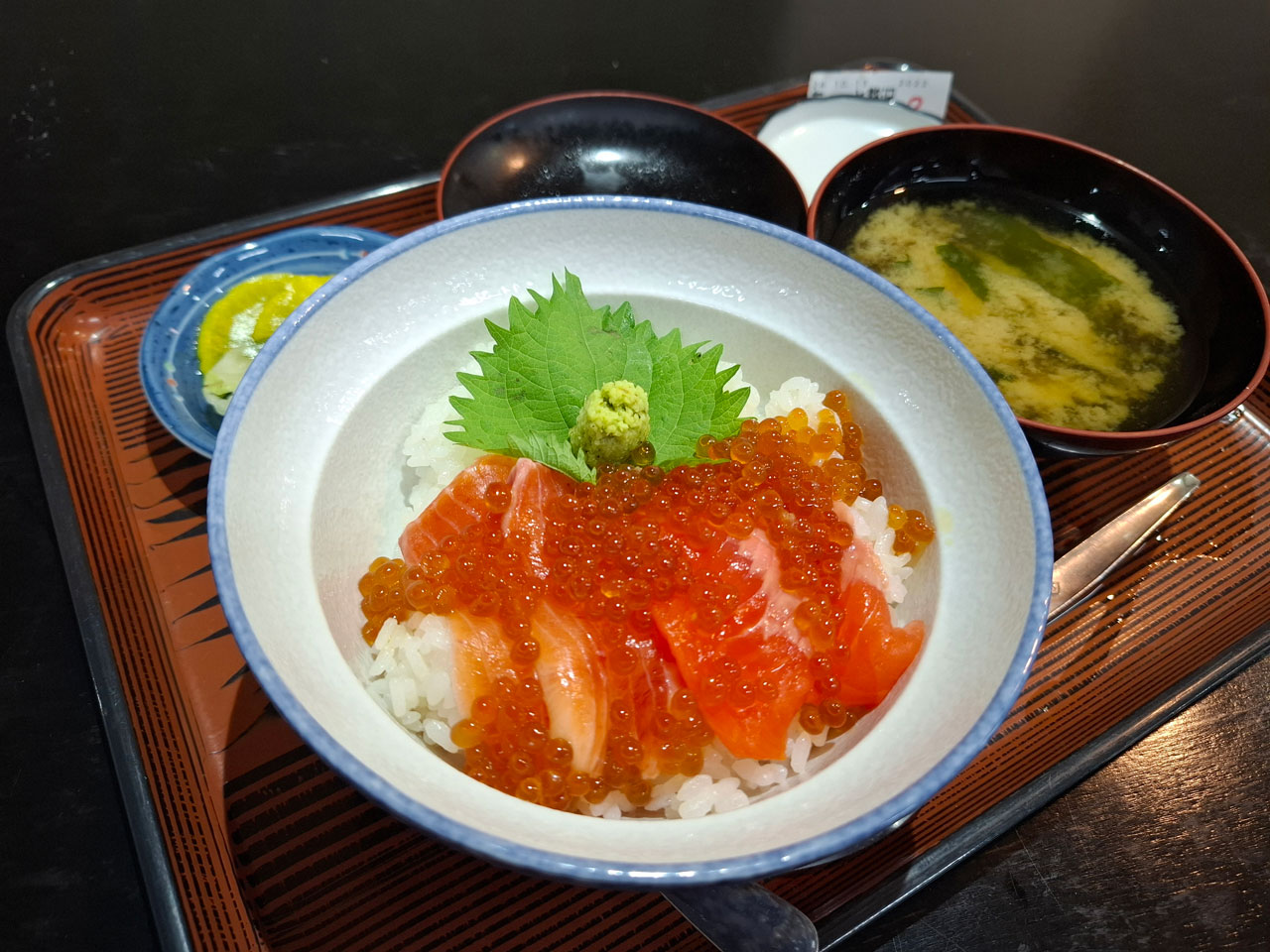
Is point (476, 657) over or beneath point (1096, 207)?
beneath

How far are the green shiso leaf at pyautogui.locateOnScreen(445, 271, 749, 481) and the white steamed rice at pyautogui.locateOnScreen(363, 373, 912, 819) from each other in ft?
1.24

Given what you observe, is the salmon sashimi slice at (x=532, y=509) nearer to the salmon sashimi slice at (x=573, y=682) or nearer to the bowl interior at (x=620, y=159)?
the salmon sashimi slice at (x=573, y=682)

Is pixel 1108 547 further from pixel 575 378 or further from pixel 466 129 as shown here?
pixel 466 129

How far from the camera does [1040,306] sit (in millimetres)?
2400

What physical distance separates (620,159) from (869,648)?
2.08 m

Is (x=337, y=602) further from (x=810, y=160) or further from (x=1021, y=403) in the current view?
(x=810, y=160)

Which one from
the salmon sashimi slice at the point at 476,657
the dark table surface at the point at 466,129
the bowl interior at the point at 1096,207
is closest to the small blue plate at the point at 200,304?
the dark table surface at the point at 466,129

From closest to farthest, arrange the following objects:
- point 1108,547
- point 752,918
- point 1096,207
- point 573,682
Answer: point 752,918
point 573,682
point 1108,547
point 1096,207

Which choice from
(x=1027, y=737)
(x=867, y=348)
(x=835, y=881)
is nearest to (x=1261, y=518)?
(x=1027, y=737)

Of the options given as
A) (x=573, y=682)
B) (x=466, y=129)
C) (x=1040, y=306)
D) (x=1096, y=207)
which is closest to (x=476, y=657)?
(x=573, y=682)

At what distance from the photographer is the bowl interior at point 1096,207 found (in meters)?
2.15

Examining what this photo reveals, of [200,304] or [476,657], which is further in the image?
[200,304]

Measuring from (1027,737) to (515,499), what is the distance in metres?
1.26

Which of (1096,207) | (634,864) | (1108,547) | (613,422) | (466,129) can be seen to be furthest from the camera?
(466,129)
